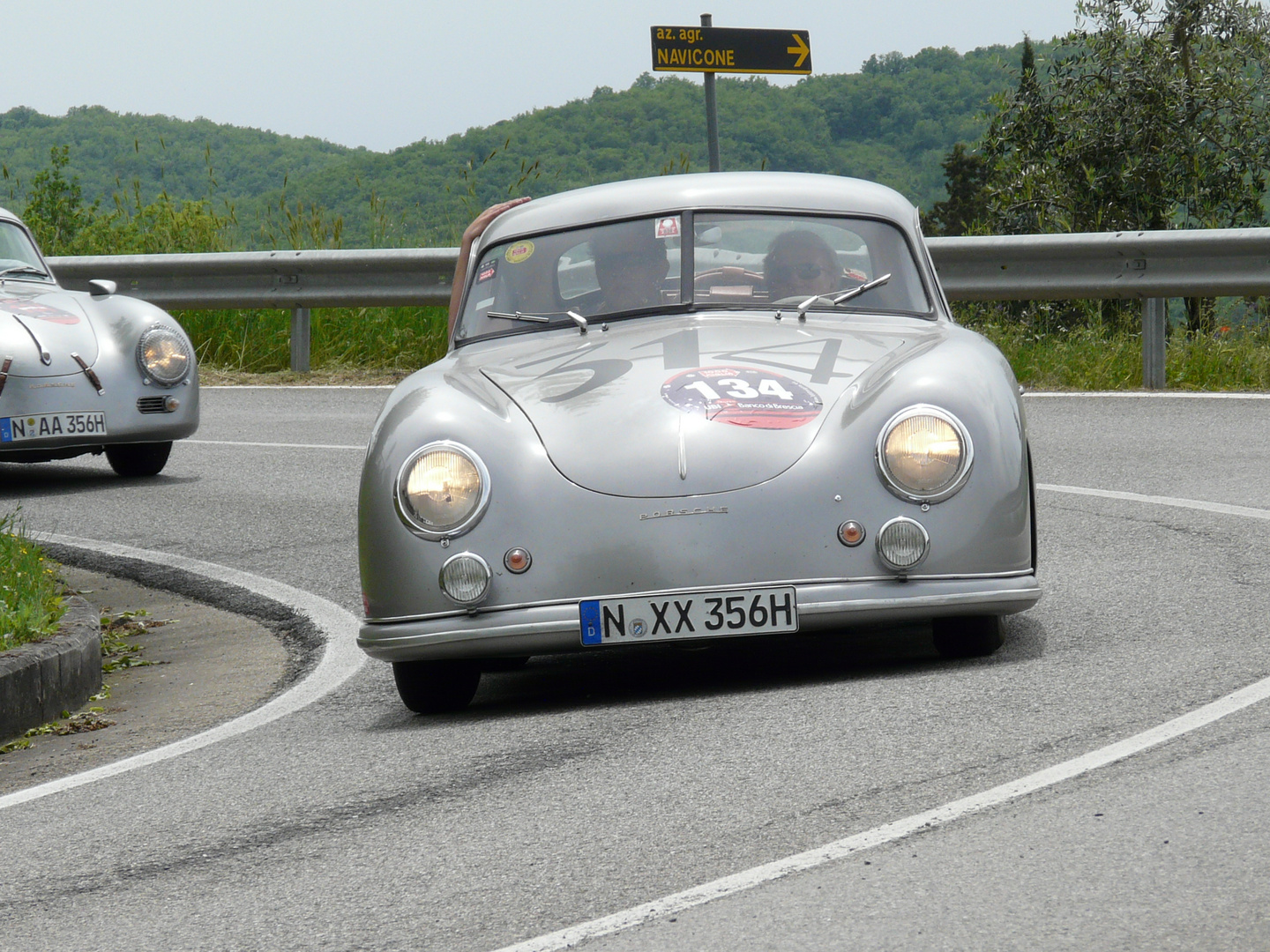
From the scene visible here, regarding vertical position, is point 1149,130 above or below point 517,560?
above

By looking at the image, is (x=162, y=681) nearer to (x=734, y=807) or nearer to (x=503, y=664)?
(x=503, y=664)

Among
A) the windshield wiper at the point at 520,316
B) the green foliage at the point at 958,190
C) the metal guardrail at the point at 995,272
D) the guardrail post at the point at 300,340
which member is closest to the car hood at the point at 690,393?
the windshield wiper at the point at 520,316

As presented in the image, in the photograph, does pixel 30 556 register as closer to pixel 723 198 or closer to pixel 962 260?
pixel 723 198

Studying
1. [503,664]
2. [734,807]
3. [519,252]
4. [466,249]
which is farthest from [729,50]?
[734,807]

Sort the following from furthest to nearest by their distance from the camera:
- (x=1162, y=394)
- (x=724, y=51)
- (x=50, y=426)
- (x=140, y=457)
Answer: (x=724, y=51) < (x=1162, y=394) < (x=140, y=457) < (x=50, y=426)

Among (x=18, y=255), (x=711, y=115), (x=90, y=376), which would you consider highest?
(x=711, y=115)

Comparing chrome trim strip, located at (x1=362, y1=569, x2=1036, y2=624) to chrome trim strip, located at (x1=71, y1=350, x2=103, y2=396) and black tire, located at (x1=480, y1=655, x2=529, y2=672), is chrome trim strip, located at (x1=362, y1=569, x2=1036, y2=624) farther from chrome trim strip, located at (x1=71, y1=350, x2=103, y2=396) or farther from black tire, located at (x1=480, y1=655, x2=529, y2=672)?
chrome trim strip, located at (x1=71, y1=350, x2=103, y2=396)

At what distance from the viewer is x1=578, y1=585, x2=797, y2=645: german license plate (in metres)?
4.18

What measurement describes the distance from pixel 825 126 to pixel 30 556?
181 feet

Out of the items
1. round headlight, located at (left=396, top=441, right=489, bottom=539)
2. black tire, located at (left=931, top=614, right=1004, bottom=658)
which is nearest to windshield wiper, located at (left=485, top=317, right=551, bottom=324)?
round headlight, located at (left=396, top=441, right=489, bottom=539)

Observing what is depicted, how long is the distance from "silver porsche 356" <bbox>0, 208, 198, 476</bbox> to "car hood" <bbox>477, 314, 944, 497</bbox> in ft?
13.9

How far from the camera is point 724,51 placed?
12.0m

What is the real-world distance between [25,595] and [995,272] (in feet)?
25.5

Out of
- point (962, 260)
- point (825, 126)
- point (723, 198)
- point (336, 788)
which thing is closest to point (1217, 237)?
point (962, 260)
